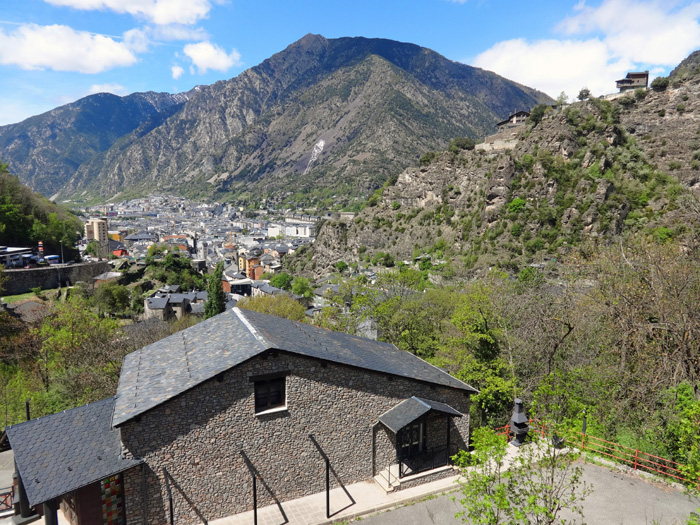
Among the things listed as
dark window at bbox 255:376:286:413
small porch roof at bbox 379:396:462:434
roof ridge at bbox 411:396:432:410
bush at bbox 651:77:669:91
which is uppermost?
bush at bbox 651:77:669:91

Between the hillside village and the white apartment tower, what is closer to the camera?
the hillside village

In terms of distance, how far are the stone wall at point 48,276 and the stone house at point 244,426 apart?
176 ft

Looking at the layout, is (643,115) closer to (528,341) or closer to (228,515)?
(528,341)

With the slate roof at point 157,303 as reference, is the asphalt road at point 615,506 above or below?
above

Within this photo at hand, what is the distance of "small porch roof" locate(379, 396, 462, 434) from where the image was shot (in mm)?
15281

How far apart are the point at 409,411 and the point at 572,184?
55.2m

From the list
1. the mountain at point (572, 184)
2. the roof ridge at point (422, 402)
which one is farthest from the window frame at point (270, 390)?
the mountain at point (572, 184)

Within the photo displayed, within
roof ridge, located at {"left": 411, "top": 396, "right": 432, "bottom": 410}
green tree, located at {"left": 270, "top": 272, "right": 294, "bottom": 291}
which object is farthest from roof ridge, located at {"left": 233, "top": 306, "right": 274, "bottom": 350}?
green tree, located at {"left": 270, "top": 272, "right": 294, "bottom": 291}

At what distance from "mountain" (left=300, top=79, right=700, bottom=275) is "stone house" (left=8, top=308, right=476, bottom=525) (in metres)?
36.5

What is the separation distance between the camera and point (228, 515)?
540 inches

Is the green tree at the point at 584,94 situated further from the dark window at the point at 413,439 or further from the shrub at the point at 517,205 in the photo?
the dark window at the point at 413,439

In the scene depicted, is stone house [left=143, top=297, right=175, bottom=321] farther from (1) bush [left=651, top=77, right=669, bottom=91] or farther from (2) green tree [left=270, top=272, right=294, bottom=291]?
(1) bush [left=651, top=77, right=669, bottom=91]

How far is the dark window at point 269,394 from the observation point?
46.0ft

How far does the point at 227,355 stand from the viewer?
14070 mm
